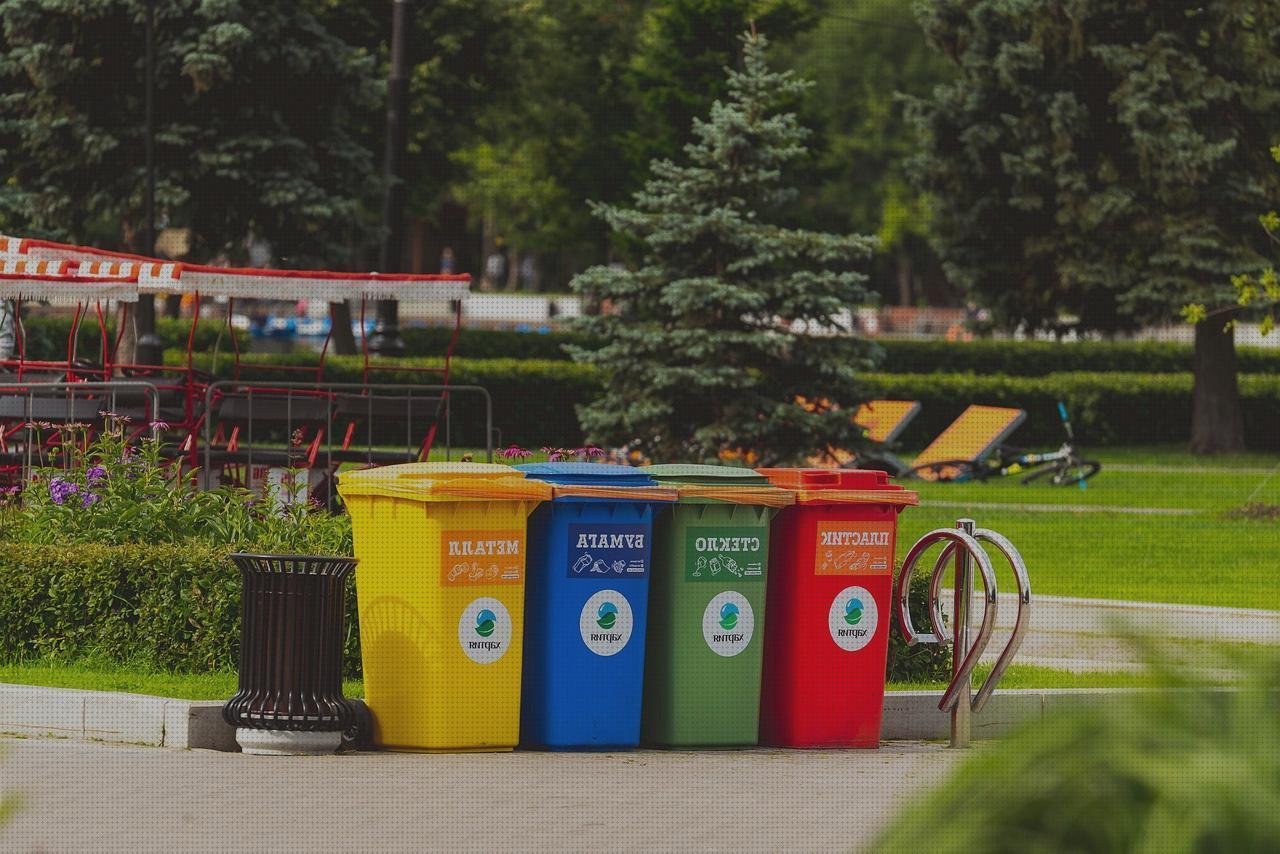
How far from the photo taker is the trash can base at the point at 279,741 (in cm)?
770

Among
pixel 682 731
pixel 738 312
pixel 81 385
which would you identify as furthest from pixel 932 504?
pixel 682 731

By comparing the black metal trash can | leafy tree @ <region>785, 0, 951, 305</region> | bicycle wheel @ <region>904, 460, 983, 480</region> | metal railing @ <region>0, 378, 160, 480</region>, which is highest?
leafy tree @ <region>785, 0, 951, 305</region>

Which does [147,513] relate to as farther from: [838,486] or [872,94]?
[872,94]

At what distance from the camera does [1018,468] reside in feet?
78.2

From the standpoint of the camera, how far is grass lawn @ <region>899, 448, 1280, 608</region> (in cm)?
1419

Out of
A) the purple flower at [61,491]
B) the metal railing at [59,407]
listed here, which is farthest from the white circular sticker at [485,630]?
the metal railing at [59,407]

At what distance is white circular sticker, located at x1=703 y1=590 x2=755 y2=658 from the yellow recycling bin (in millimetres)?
793

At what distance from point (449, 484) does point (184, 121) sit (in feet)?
69.8

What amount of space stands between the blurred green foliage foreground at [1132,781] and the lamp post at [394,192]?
19.9 meters

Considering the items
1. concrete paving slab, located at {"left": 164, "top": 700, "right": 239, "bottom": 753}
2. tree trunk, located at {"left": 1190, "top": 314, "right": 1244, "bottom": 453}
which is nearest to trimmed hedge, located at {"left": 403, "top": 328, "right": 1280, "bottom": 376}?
tree trunk, located at {"left": 1190, "top": 314, "right": 1244, "bottom": 453}

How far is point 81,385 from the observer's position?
36.8ft

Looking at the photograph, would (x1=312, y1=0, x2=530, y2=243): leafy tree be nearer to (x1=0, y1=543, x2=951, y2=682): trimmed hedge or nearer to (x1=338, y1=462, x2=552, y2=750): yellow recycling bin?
(x1=0, y1=543, x2=951, y2=682): trimmed hedge

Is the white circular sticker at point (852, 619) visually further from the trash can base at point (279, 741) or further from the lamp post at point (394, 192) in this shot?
the lamp post at point (394, 192)

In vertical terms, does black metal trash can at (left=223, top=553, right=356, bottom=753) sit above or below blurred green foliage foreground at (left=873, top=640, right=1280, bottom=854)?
below
